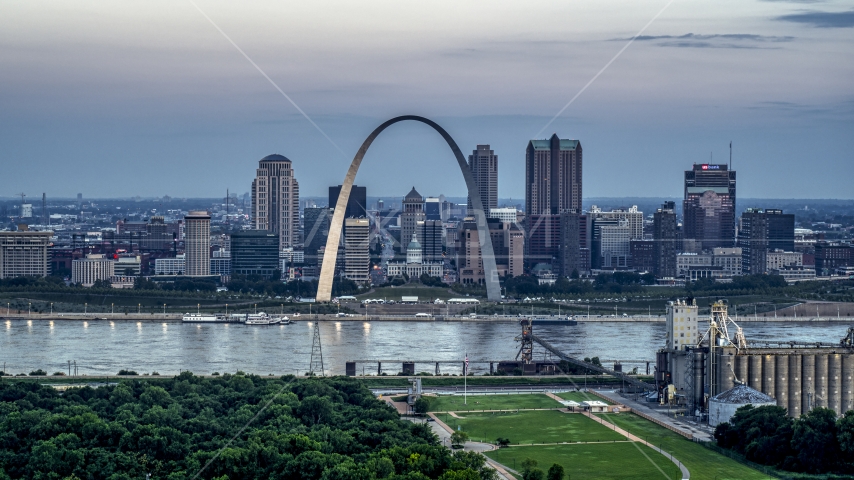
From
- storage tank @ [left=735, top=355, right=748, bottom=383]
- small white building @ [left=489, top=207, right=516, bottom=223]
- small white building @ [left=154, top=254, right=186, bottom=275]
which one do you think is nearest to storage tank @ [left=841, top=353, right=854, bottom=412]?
storage tank @ [left=735, top=355, right=748, bottom=383]

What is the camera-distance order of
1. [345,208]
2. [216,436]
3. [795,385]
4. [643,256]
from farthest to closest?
[643,256], [345,208], [795,385], [216,436]

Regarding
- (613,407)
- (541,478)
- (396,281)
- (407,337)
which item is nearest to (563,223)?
(396,281)

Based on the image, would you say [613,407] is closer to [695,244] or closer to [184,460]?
[184,460]

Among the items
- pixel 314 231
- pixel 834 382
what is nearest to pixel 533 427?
pixel 834 382

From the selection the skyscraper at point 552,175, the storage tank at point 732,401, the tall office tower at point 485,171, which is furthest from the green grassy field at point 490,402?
the tall office tower at point 485,171

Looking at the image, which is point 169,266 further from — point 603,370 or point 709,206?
point 603,370

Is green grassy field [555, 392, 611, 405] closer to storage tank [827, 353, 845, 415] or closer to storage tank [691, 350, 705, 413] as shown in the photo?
storage tank [691, 350, 705, 413]

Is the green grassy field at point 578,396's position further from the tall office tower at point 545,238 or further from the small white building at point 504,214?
the small white building at point 504,214
